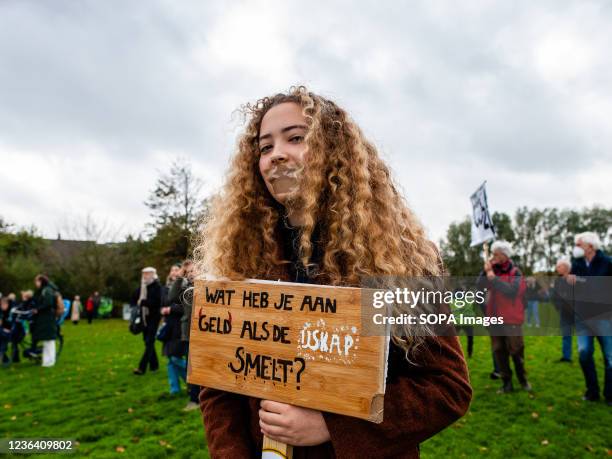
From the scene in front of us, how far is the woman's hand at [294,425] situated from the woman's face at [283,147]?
79 centimetres

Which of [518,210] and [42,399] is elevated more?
[518,210]

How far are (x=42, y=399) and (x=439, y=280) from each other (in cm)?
869

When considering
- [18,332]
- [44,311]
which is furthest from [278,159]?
[18,332]

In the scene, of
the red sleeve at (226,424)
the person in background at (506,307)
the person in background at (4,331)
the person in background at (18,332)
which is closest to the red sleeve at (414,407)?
the red sleeve at (226,424)

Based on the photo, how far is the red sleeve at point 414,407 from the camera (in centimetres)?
132

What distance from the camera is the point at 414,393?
136cm

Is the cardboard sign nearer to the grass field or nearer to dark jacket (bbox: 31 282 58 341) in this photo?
the grass field

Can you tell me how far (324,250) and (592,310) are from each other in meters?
6.58

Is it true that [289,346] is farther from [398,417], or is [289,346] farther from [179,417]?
[179,417]

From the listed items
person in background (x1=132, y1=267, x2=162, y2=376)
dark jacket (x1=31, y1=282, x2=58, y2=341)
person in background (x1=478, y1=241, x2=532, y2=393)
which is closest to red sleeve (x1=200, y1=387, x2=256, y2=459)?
person in background (x1=478, y1=241, x2=532, y2=393)

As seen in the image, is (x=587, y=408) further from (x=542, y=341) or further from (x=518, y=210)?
(x=518, y=210)

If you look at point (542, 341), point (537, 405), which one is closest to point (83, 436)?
point (537, 405)

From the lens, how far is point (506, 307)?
7.27 meters

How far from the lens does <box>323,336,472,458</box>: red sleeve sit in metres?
1.32
